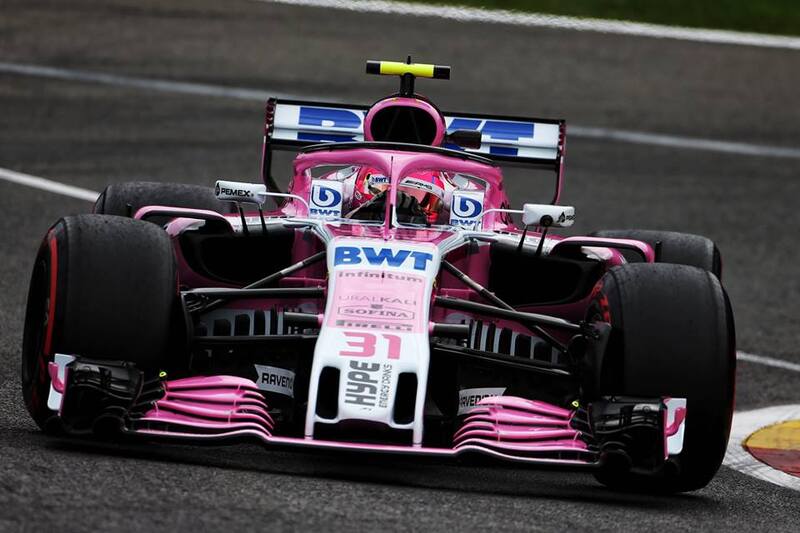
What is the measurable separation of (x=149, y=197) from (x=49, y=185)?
18.8 ft

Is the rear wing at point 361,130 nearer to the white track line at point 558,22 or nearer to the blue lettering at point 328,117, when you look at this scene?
the blue lettering at point 328,117

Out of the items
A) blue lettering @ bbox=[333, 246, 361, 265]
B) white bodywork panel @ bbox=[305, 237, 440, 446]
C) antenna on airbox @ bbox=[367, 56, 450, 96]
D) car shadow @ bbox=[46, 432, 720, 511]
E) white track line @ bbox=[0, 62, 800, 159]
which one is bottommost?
car shadow @ bbox=[46, 432, 720, 511]

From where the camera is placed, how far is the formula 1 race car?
7109mm

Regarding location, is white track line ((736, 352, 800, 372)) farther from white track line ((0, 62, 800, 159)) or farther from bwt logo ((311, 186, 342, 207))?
white track line ((0, 62, 800, 159))

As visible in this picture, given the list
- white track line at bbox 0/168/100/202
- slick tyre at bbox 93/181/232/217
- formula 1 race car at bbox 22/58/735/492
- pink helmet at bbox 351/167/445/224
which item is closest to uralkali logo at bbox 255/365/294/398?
formula 1 race car at bbox 22/58/735/492

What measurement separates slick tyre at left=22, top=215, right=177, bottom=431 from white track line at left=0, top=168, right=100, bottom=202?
24.9ft

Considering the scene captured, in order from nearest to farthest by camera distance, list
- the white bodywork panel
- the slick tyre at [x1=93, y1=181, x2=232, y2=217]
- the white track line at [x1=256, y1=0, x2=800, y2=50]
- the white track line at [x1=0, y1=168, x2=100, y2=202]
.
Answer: the white bodywork panel
the slick tyre at [x1=93, y1=181, x2=232, y2=217]
the white track line at [x1=0, y1=168, x2=100, y2=202]
the white track line at [x1=256, y1=0, x2=800, y2=50]

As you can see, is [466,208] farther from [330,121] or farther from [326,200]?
[330,121]

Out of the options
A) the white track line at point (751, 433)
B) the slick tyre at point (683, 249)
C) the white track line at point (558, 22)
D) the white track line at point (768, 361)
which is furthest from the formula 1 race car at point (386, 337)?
the white track line at point (558, 22)

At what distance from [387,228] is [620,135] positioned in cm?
1098

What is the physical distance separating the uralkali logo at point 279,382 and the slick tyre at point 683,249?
2229 mm

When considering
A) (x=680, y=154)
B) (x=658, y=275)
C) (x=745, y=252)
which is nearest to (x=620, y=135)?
(x=680, y=154)

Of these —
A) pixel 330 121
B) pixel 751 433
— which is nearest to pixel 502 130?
pixel 330 121

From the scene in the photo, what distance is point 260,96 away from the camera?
19.3m
